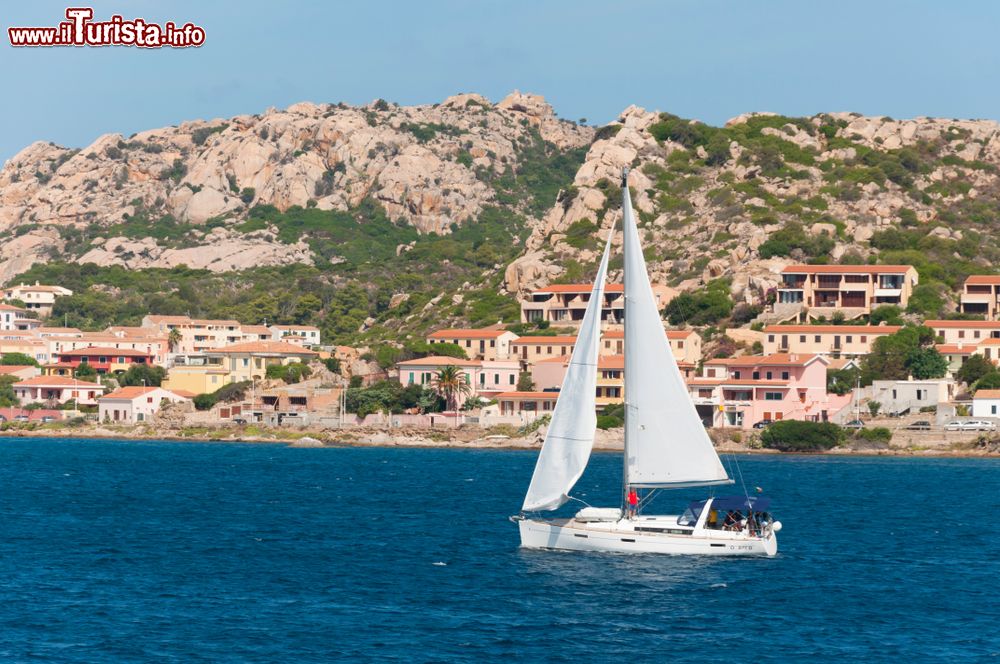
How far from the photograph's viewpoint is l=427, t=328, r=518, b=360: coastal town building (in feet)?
430

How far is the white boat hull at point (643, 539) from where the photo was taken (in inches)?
1800

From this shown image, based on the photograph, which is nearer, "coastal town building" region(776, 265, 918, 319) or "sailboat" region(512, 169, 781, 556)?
"sailboat" region(512, 169, 781, 556)

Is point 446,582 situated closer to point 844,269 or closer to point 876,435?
point 876,435

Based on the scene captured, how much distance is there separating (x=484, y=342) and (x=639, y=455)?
281 ft

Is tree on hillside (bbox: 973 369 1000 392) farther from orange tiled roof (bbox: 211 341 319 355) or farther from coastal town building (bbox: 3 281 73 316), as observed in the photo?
coastal town building (bbox: 3 281 73 316)

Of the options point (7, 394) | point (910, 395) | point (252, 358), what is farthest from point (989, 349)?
point (7, 394)

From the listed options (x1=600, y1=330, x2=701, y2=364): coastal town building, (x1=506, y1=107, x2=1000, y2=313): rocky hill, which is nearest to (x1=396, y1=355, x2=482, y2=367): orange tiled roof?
(x1=600, y1=330, x2=701, y2=364): coastal town building

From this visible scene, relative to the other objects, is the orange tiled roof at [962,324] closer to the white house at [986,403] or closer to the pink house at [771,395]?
the pink house at [771,395]

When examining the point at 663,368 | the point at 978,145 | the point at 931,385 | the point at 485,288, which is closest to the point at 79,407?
the point at 485,288

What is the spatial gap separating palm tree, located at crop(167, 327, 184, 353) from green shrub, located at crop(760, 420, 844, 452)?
70.3 meters

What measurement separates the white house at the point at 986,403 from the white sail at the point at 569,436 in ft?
221

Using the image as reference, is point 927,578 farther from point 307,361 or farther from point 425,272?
point 425,272

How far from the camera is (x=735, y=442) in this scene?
106 m

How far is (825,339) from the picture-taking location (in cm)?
12281
